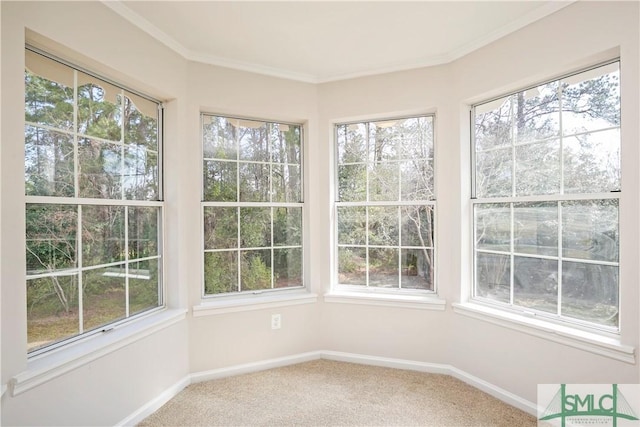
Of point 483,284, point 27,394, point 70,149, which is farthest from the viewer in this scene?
point 483,284

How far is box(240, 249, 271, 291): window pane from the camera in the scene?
9.86ft

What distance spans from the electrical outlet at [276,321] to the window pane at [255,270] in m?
0.26

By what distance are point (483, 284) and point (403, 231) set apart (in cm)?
74

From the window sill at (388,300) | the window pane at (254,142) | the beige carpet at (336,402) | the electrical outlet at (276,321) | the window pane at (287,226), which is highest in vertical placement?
the window pane at (254,142)

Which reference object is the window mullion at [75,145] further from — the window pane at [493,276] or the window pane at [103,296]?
the window pane at [493,276]

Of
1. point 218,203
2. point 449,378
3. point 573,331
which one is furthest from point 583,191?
point 218,203

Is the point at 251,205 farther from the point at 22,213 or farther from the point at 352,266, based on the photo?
the point at 22,213

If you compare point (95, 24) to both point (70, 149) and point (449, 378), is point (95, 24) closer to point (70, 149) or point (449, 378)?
point (70, 149)

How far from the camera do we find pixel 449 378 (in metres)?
2.77

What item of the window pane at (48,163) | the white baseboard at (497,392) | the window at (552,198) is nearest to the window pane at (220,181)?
the window pane at (48,163)

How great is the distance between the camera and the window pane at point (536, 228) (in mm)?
2252

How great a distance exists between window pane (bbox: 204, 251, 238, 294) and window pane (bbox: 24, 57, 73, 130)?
1369 mm

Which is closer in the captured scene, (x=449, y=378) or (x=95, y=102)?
(x=95, y=102)

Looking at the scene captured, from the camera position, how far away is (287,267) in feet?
10.5
